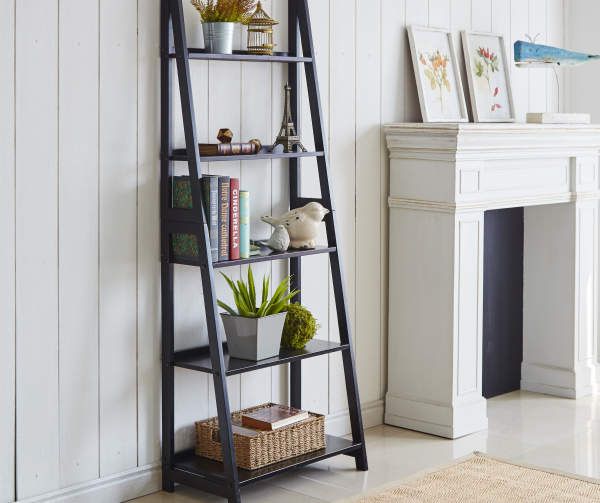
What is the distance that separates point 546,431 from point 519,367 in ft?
2.56

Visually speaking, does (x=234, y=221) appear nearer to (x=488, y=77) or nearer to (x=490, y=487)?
(x=490, y=487)

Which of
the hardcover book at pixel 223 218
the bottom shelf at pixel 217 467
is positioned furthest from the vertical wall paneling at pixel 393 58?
the bottom shelf at pixel 217 467

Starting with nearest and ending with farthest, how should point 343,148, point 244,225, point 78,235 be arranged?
point 78,235 < point 244,225 < point 343,148

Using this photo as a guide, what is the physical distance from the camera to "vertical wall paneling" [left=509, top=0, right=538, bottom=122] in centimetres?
483

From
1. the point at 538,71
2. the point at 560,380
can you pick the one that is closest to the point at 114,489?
the point at 560,380

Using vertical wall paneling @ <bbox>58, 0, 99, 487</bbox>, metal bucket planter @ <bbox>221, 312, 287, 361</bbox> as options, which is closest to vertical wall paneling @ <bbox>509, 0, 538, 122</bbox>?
metal bucket planter @ <bbox>221, 312, 287, 361</bbox>

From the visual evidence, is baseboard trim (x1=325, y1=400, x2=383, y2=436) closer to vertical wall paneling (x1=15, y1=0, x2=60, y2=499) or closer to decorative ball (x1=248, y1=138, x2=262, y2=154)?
decorative ball (x1=248, y1=138, x2=262, y2=154)

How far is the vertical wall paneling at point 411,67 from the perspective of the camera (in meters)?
4.24

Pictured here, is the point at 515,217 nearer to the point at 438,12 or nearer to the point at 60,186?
the point at 438,12

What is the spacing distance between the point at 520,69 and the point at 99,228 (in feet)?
8.12

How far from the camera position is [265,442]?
3.39m

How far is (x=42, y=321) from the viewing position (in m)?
3.06

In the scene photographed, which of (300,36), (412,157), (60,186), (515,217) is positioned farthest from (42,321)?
(515,217)

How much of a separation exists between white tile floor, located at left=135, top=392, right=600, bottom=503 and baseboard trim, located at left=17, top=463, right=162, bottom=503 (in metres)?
0.04
